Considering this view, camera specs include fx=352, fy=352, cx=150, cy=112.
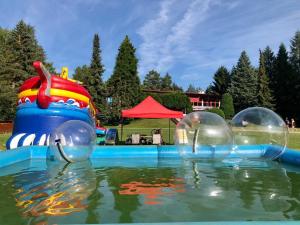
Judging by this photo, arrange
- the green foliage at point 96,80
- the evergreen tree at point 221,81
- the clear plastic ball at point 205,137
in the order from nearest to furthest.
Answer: the clear plastic ball at point 205,137 → the green foliage at point 96,80 → the evergreen tree at point 221,81

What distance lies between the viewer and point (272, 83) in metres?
56.7

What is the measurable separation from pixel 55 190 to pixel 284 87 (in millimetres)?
54568

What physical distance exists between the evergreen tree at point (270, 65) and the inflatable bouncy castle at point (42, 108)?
4928cm

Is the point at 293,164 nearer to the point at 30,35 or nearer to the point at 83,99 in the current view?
the point at 83,99

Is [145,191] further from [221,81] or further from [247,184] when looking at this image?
[221,81]

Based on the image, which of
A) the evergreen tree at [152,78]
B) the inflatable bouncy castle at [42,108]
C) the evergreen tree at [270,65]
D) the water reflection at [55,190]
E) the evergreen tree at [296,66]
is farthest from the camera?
the evergreen tree at [152,78]

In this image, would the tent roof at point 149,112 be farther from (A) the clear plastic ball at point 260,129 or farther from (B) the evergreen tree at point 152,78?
(B) the evergreen tree at point 152,78

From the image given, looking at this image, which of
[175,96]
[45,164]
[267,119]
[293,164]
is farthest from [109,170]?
[175,96]

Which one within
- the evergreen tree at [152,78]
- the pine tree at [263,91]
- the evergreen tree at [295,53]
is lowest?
the pine tree at [263,91]

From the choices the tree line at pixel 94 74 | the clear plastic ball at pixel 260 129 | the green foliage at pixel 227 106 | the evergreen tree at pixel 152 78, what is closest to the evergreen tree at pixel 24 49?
the tree line at pixel 94 74

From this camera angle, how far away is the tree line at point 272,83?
54.0 metres

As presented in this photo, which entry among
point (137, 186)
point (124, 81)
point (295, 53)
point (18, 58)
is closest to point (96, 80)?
point (124, 81)

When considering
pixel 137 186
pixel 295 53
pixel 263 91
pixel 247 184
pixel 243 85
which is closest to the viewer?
pixel 137 186

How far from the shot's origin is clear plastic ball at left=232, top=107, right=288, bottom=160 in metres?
8.29
